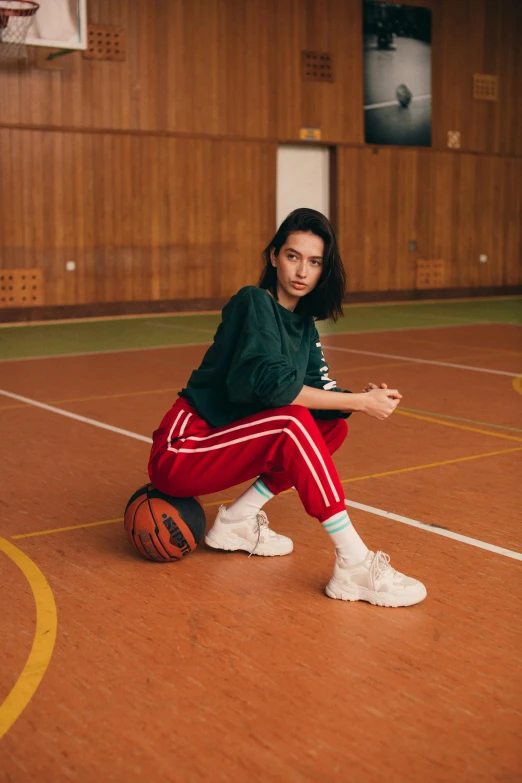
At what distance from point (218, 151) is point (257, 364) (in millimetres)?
10504

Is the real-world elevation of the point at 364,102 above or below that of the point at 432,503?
above

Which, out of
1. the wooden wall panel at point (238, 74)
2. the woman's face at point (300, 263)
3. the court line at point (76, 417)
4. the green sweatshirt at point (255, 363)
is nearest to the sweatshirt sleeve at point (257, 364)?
the green sweatshirt at point (255, 363)

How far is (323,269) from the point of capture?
308 centimetres

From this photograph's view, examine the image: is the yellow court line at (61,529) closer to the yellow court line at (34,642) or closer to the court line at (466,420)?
the yellow court line at (34,642)

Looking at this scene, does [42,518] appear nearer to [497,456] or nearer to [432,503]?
[432,503]

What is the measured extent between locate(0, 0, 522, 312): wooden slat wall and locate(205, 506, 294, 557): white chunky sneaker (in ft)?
29.0

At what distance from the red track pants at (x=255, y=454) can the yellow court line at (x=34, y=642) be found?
0.48 metres

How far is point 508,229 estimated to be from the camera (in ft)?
52.5

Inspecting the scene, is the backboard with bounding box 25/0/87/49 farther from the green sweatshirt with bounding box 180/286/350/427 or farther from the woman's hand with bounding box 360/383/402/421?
the woman's hand with bounding box 360/383/402/421

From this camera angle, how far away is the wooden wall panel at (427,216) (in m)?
14.2

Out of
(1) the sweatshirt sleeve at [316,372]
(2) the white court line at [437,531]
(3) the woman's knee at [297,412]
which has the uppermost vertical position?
(1) the sweatshirt sleeve at [316,372]

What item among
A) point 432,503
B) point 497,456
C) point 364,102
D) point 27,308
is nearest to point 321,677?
point 432,503

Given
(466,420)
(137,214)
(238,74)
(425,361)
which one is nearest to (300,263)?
(466,420)

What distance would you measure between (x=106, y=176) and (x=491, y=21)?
702 cm
